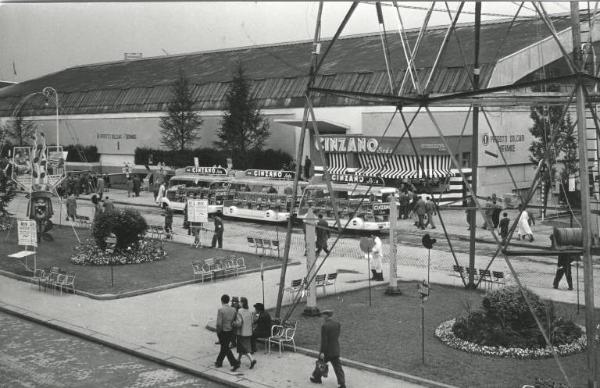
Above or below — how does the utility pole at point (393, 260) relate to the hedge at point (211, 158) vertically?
below

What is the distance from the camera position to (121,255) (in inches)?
1064

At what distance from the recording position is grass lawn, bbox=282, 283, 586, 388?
45.8 feet

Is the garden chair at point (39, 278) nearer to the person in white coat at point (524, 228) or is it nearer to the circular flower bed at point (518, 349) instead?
the circular flower bed at point (518, 349)

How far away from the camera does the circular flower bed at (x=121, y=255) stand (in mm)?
26594

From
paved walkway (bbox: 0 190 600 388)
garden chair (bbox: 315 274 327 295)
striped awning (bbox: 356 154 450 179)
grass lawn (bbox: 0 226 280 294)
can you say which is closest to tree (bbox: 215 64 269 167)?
striped awning (bbox: 356 154 450 179)

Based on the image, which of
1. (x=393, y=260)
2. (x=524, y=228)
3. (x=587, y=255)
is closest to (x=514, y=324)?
(x=587, y=255)

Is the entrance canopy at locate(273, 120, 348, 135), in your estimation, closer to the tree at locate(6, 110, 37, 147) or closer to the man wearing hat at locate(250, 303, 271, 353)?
the tree at locate(6, 110, 37, 147)

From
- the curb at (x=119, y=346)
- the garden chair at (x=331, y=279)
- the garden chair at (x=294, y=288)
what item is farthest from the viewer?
the garden chair at (x=331, y=279)

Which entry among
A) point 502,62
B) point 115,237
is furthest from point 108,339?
point 502,62

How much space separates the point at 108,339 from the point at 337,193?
2301 cm

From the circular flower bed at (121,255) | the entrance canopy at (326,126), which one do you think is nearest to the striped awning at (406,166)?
the entrance canopy at (326,126)

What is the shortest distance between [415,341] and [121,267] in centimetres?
1316

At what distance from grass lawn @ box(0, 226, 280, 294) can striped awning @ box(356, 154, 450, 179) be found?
1664 centimetres

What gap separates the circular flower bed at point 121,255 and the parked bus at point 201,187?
38.9ft
